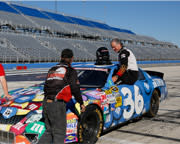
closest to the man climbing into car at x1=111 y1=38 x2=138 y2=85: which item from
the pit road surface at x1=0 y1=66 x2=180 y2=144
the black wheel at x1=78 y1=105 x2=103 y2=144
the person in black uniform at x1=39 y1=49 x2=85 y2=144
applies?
the pit road surface at x1=0 y1=66 x2=180 y2=144

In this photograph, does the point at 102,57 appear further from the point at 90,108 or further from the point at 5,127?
the point at 5,127

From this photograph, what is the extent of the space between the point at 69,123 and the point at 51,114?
439 mm

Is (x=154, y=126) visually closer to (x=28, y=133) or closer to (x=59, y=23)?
(x=28, y=133)

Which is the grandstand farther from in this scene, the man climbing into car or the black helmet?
the man climbing into car

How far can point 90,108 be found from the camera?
13.3 feet

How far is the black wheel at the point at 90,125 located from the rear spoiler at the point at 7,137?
936 mm

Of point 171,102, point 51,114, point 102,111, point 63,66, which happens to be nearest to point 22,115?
point 51,114

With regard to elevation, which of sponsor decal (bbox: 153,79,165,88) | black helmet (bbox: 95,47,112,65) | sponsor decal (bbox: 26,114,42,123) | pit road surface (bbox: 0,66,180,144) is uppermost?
black helmet (bbox: 95,47,112,65)

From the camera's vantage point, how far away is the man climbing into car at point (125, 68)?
205 inches

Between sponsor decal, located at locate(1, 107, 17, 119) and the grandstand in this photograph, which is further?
the grandstand

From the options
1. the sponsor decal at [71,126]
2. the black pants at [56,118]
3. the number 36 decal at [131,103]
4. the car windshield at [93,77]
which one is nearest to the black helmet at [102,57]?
the car windshield at [93,77]

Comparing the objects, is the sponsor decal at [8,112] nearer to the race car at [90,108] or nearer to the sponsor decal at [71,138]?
the race car at [90,108]

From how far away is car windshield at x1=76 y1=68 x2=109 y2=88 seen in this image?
505cm

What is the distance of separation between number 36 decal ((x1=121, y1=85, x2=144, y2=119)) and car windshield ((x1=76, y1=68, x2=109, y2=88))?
1.47 feet
